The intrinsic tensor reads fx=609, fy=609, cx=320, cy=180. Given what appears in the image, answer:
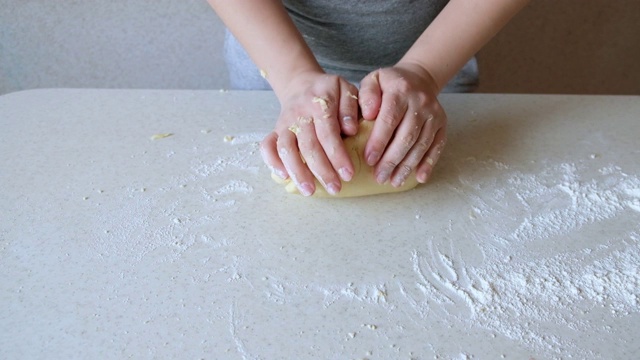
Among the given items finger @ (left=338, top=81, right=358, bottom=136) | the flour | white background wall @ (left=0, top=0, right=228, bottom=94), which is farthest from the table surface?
white background wall @ (left=0, top=0, right=228, bottom=94)

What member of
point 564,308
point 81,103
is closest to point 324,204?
point 564,308

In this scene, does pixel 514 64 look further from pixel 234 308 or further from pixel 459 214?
pixel 234 308

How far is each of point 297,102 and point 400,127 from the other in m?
0.15

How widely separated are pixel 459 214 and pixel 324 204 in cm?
19

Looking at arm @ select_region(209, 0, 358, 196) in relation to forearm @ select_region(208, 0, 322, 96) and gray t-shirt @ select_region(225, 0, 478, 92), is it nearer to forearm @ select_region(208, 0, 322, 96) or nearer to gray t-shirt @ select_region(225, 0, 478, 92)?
forearm @ select_region(208, 0, 322, 96)

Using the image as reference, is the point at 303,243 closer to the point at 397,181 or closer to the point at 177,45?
the point at 397,181

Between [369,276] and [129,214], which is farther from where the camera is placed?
[129,214]

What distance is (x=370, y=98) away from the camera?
0.85 metres

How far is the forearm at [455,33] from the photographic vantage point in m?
0.96

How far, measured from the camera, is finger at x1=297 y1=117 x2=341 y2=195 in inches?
31.7

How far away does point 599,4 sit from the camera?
1823 mm

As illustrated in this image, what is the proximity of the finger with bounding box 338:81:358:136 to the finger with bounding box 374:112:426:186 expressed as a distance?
0.06 m

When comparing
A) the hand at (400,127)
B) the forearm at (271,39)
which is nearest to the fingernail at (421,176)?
the hand at (400,127)

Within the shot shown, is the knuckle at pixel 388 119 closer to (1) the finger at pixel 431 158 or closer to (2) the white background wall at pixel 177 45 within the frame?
(1) the finger at pixel 431 158
